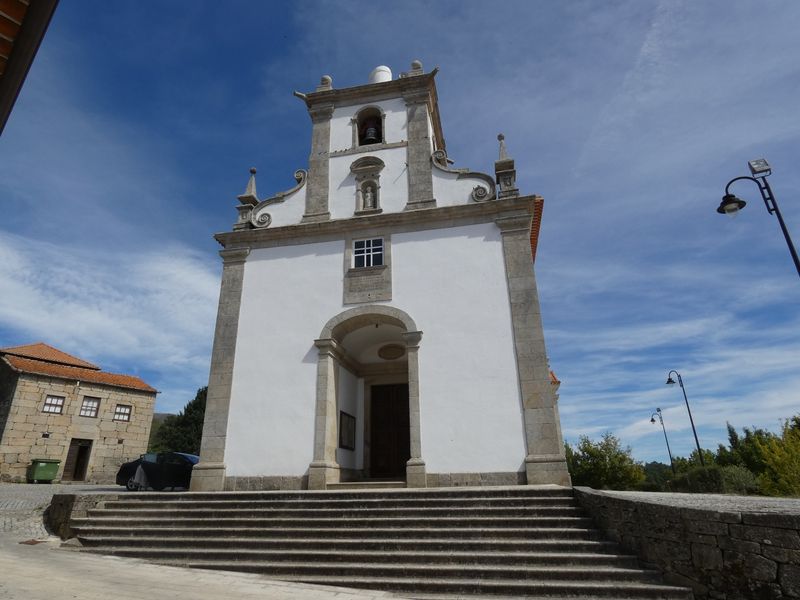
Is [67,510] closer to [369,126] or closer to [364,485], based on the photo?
[364,485]

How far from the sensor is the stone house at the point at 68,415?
20875 millimetres

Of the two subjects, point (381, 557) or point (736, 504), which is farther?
point (381, 557)

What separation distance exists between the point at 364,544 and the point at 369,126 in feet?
40.9

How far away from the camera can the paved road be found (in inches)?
197

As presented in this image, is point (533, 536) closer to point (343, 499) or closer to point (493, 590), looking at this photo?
point (493, 590)

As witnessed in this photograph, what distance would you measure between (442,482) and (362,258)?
20.0ft

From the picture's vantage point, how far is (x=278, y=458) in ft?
35.6

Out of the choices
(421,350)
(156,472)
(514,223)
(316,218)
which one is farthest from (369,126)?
(156,472)

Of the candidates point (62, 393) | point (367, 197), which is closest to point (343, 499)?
point (367, 197)

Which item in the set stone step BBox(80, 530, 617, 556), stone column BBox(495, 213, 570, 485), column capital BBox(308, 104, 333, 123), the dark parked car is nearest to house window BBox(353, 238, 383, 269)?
stone column BBox(495, 213, 570, 485)

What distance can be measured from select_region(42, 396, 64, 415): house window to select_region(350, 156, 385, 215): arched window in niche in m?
19.5

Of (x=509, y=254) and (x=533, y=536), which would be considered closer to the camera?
(x=533, y=536)

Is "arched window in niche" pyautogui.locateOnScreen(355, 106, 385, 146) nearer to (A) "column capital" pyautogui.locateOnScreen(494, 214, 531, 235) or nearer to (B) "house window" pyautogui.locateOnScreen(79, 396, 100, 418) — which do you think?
(A) "column capital" pyautogui.locateOnScreen(494, 214, 531, 235)

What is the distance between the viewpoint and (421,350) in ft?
36.4
